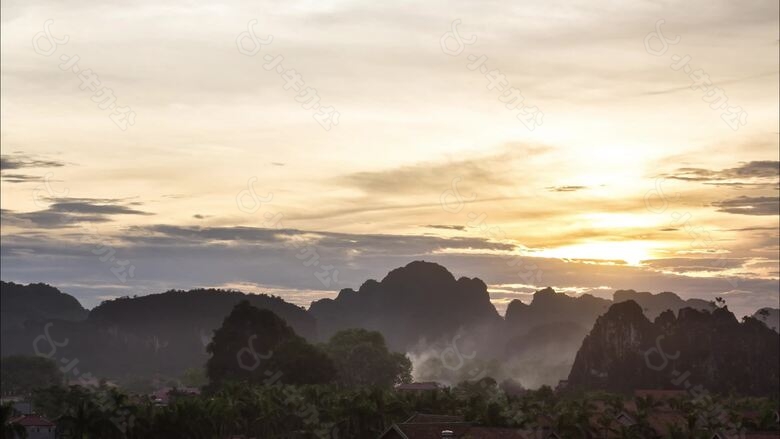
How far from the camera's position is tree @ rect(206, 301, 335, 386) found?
168750mm

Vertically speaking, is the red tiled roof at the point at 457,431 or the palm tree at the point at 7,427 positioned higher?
the red tiled roof at the point at 457,431

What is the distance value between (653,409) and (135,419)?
54.5m

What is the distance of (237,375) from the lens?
184 m

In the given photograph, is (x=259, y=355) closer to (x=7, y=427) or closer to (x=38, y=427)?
(x=38, y=427)

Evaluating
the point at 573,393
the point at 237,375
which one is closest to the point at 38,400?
the point at 237,375

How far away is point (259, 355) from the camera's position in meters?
191

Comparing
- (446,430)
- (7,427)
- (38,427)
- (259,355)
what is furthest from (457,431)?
(259,355)

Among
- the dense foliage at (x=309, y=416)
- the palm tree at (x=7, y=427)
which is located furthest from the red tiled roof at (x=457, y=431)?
the palm tree at (x=7, y=427)

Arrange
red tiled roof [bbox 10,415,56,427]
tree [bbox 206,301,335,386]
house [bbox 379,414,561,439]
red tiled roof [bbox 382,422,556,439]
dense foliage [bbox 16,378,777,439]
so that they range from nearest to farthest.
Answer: house [bbox 379,414,561,439], red tiled roof [bbox 382,422,556,439], dense foliage [bbox 16,378,777,439], red tiled roof [bbox 10,415,56,427], tree [bbox 206,301,335,386]

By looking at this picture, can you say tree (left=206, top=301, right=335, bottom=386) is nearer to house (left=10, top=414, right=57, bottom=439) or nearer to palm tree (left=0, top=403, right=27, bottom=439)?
house (left=10, top=414, right=57, bottom=439)

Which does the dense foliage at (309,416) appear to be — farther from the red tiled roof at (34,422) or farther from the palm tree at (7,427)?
the red tiled roof at (34,422)

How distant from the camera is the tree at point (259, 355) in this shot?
16875cm

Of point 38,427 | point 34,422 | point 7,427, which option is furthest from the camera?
point 34,422

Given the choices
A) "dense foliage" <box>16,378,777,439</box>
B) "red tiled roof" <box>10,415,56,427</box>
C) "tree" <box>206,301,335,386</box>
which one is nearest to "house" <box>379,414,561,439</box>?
"dense foliage" <box>16,378,777,439</box>
